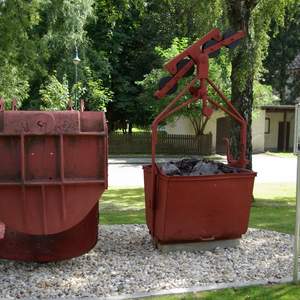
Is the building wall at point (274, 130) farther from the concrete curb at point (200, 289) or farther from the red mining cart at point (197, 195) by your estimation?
the concrete curb at point (200, 289)

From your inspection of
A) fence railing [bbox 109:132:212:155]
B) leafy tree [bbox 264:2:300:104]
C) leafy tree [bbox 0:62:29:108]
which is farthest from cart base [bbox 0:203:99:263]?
leafy tree [bbox 264:2:300:104]

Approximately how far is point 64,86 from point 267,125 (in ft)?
62.0

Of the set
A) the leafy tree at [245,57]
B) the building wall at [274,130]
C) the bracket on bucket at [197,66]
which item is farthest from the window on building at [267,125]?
the bracket on bucket at [197,66]

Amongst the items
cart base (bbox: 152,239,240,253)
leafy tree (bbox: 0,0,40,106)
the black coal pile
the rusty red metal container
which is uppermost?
leafy tree (bbox: 0,0,40,106)

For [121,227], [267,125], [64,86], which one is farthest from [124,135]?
[121,227]

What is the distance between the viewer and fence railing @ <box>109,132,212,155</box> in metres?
→ 35.0

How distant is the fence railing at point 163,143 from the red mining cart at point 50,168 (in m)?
29.1

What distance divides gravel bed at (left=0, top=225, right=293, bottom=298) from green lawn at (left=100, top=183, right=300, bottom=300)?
1.08 feet

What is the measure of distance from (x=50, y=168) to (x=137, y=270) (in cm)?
149

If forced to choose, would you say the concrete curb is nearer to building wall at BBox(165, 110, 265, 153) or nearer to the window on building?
building wall at BBox(165, 110, 265, 153)

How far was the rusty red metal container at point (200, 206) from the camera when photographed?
6.46 m

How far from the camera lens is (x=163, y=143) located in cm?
3528

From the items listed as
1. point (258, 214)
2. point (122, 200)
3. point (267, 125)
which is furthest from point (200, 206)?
point (267, 125)

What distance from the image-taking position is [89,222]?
21.1 ft
